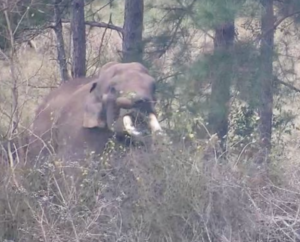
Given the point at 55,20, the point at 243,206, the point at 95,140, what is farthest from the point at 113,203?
the point at 55,20

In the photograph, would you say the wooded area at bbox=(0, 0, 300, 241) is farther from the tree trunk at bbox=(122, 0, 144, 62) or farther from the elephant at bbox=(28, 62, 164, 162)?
the tree trunk at bbox=(122, 0, 144, 62)

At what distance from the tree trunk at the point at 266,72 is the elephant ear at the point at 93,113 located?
5.87ft

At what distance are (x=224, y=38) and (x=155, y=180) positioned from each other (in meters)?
3.45

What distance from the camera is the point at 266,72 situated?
1174cm

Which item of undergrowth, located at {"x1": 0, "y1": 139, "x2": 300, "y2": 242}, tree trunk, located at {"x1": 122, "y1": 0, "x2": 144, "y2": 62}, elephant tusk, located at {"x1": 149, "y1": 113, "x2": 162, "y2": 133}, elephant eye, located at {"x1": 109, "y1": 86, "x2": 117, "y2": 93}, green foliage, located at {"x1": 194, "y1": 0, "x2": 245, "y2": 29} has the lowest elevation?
undergrowth, located at {"x1": 0, "y1": 139, "x2": 300, "y2": 242}

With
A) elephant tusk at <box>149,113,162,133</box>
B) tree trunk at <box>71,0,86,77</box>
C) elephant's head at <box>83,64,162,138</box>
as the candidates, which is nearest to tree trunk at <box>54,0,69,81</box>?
tree trunk at <box>71,0,86,77</box>

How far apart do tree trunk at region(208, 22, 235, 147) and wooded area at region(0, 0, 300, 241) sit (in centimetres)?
1

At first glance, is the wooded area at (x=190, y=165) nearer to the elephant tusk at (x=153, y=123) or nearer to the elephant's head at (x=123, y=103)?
the elephant tusk at (x=153, y=123)

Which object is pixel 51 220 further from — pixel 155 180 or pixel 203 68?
pixel 203 68

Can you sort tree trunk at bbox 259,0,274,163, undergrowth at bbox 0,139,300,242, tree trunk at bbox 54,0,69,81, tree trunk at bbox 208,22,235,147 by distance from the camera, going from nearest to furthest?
undergrowth at bbox 0,139,300,242 < tree trunk at bbox 208,22,235,147 < tree trunk at bbox 259,0,274,163 < tree trunk at bbox 54,0,69,81

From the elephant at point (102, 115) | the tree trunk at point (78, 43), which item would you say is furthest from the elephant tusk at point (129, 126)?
the tree trunk at point (78, 43)

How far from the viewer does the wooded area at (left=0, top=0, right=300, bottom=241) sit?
8.84 metres

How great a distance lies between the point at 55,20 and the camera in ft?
47.1

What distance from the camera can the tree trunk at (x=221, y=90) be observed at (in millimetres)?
11250
